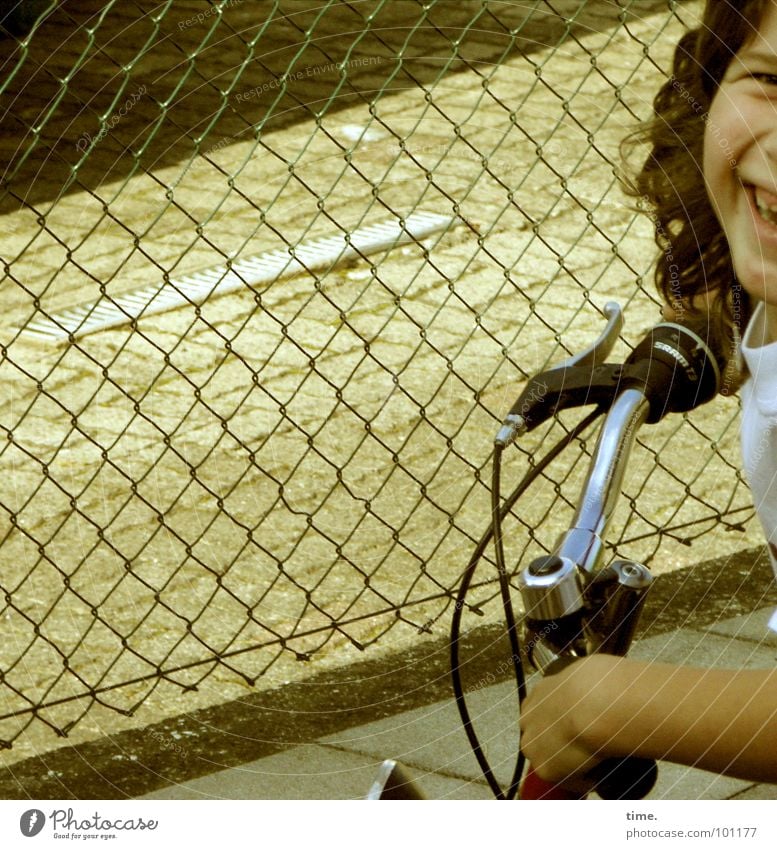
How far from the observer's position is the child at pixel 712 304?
52.2 inches

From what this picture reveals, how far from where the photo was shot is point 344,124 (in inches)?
263

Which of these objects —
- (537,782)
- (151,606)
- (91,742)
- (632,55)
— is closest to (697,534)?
(151,606)

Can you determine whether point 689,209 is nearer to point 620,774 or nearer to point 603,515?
point 603,515

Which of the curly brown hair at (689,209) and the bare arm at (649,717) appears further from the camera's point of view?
the curly brown hair at (689,209)

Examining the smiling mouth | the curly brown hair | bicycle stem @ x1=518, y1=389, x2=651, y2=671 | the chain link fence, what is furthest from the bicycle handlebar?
the chain link fence

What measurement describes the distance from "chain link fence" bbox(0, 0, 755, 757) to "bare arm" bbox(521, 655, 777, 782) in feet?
5.21

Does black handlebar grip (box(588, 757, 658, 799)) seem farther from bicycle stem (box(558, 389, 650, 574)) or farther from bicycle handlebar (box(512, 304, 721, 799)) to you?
bicycle stem (box(558, 389, 650, 574))

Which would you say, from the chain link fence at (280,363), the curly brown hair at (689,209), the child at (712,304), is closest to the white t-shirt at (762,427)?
the child at (712,304)

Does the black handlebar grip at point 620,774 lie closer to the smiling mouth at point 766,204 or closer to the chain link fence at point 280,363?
the smiling mouth at point 766,204

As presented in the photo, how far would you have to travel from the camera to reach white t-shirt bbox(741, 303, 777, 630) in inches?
69.7

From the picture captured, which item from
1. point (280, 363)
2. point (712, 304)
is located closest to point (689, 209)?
point (712, 304)

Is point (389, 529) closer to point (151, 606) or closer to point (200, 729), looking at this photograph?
point (151, 606)

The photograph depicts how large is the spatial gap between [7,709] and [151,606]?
534 millimetres

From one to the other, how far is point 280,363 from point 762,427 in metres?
3.06
